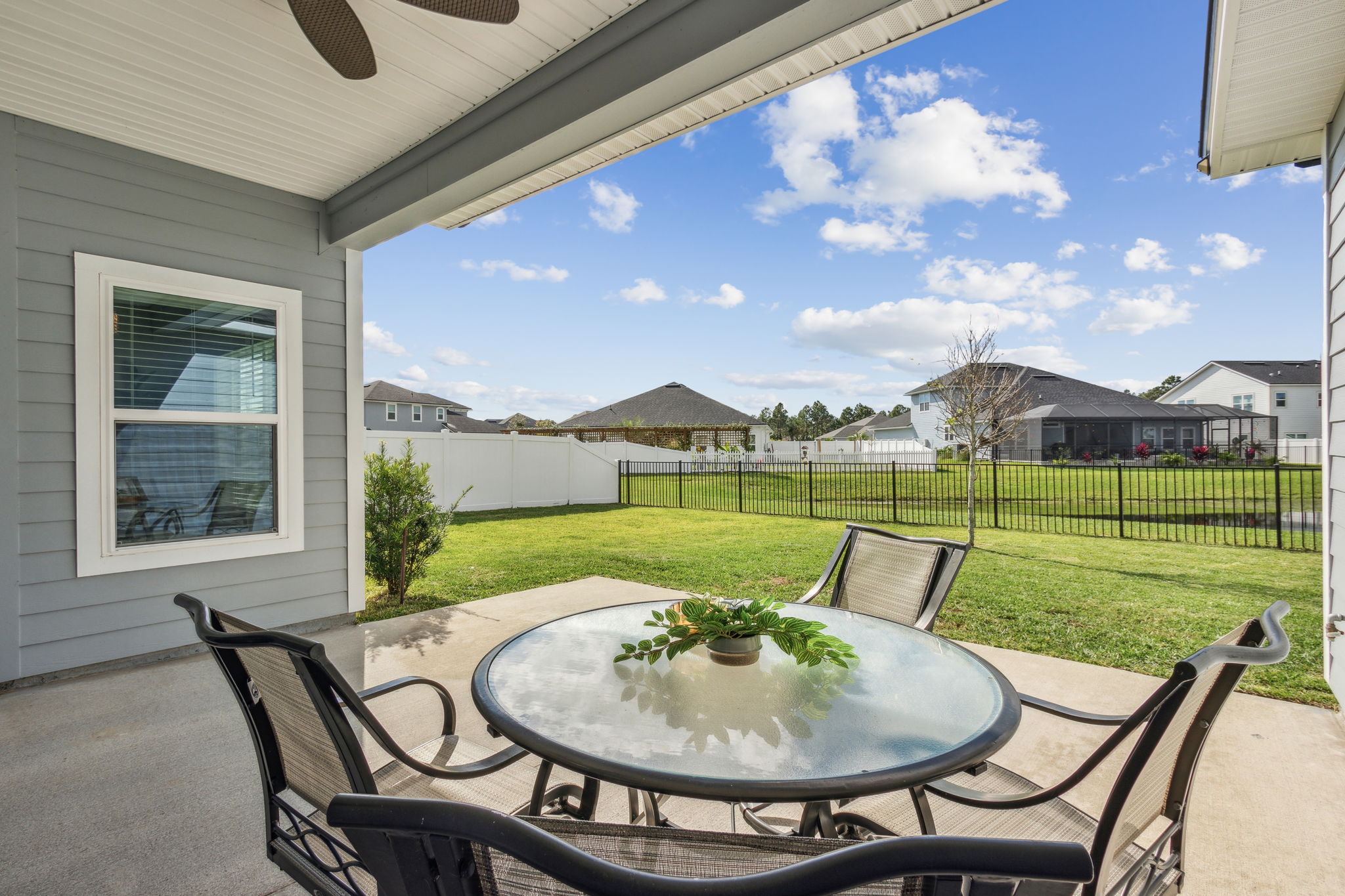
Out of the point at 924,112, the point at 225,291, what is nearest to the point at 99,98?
the point at 225,291

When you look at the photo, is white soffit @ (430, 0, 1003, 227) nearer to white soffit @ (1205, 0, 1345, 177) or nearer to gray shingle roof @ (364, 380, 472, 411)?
white soffit @ (1205, 0, 1345, 177)

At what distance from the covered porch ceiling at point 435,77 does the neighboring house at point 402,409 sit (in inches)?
898

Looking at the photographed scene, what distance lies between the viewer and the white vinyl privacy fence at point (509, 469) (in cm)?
928

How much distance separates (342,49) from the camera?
7.04ft

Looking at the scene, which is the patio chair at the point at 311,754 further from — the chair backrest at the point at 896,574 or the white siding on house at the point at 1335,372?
the white siding on house at the point at 1335,372

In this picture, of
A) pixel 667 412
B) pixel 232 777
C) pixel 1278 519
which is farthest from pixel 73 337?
pixel 667 412

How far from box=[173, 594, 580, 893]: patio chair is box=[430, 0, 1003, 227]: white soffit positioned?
86.6 inches

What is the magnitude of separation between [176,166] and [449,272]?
13.3 metres

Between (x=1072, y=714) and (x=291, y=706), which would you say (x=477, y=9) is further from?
(x=1072, y=714)

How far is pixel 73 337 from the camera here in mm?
3115

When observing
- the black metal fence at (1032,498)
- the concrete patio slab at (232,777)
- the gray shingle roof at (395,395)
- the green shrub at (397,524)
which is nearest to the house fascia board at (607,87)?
the green shrub at (397,524)

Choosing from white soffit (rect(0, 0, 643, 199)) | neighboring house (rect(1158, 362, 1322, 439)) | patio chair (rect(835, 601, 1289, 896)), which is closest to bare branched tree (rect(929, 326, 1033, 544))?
patio chair (rect(835, 601, 1289, 896))

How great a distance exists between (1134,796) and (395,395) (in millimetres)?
29247

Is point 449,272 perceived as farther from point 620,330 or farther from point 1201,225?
point 1201,225
